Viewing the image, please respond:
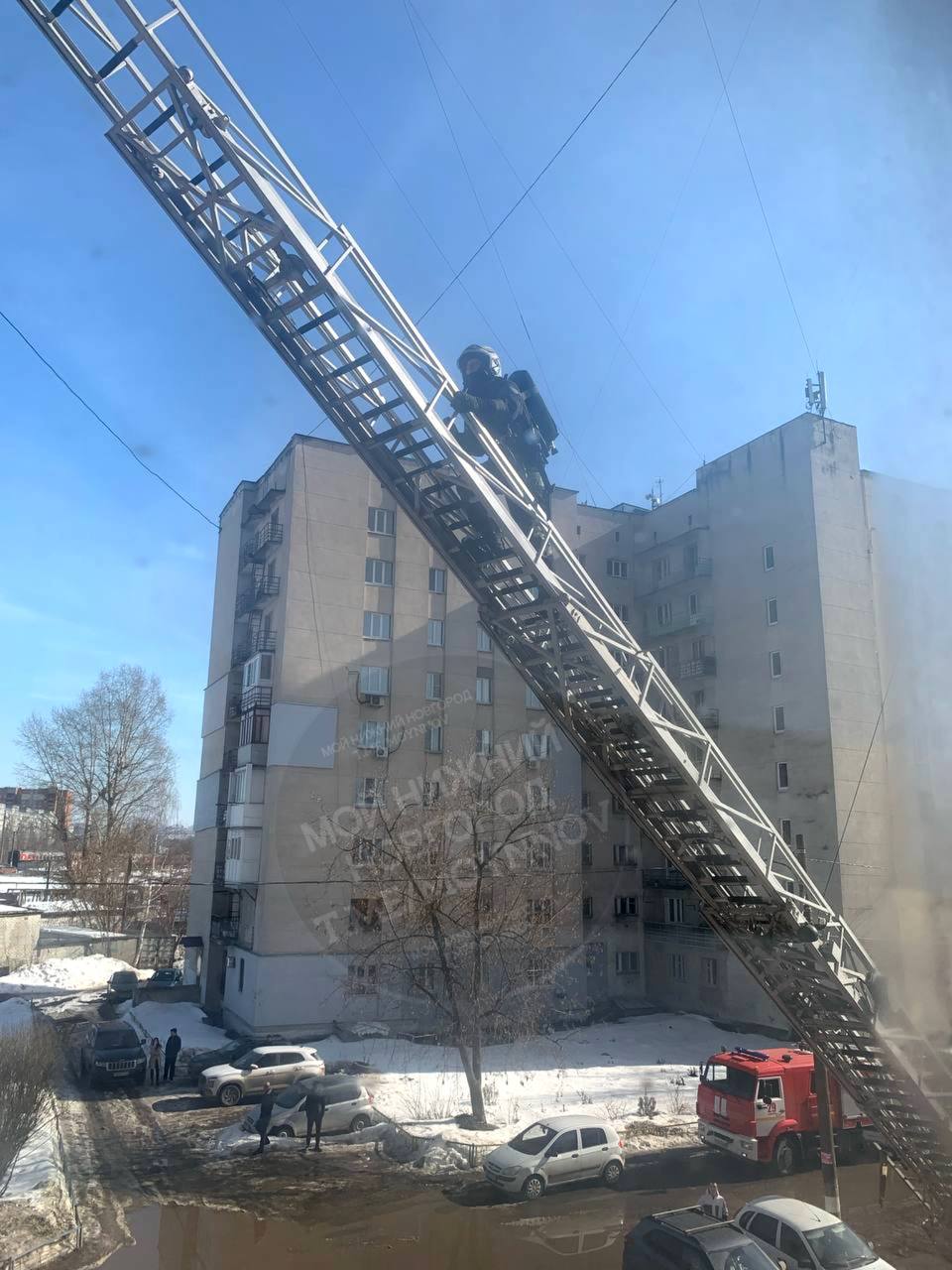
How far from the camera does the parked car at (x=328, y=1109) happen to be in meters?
16.5

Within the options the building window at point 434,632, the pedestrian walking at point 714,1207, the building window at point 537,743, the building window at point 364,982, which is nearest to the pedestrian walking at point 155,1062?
the building window at point 364,982

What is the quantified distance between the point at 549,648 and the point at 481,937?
10246 mm

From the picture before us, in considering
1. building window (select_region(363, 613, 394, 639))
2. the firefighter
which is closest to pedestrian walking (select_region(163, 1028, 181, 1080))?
building window (select_region(363, 613, 394, 639))

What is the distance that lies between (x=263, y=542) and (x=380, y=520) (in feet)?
14.1

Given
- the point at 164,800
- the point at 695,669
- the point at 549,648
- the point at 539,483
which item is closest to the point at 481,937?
the point at 549,648

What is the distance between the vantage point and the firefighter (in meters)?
8.82

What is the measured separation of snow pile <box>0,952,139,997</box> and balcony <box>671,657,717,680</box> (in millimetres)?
27949

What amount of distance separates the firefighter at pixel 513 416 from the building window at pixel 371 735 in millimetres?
21251

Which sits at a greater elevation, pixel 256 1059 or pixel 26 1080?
pixel 26 1080

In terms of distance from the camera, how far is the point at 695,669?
31.7m

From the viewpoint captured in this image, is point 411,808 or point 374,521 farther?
point 374,521

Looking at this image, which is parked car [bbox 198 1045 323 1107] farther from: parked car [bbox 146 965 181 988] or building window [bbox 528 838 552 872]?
parked car [bbox 146 965 181 988]

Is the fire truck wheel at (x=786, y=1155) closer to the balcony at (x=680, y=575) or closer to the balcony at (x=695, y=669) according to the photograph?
the balcony at (x=695, y=669)

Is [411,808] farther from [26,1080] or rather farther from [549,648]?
[549,648]
